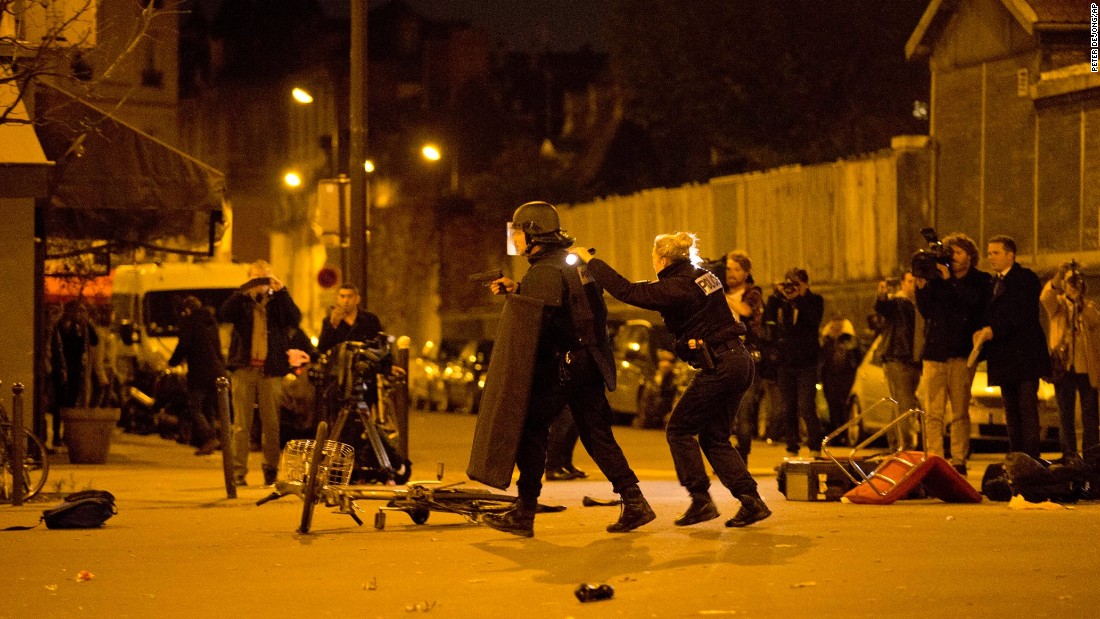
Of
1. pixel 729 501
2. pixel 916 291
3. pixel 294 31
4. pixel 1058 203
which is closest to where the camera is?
pixel 729 501

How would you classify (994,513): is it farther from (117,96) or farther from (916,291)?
(117,96)

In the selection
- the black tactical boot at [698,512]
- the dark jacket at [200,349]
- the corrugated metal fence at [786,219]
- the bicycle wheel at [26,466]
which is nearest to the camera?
the black tactical boot at [698,512]

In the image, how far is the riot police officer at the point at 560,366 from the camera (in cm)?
1112

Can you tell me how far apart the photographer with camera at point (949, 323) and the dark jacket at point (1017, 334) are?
0.35m

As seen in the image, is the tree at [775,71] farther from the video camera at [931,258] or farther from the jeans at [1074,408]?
the video camera at [931,258]

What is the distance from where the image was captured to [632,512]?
11.3m

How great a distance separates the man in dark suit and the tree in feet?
110

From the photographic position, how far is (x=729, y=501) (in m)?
13.7

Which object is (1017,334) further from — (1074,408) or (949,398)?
(1074,408)

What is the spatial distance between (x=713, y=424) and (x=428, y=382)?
2874 centimetres

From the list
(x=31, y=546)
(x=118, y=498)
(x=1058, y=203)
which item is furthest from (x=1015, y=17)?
(x=31, y=546)

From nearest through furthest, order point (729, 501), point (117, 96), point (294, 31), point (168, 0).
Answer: point (729, 501)
point (168, 0)
point (117, 96)
point (294, 31)

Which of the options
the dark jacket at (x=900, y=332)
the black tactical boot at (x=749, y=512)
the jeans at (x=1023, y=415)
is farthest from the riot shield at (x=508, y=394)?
the dark jacket at (x=900, y=332)

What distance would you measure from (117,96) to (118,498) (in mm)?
40128
